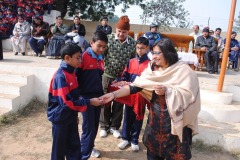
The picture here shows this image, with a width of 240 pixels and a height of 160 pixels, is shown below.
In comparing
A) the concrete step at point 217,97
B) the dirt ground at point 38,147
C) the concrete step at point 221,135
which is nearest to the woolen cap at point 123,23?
the dirt ground at point 38,147

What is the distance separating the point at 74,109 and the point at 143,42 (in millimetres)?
1367

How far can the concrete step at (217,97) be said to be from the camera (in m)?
4.82

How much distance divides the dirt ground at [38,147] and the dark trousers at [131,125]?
20 cm

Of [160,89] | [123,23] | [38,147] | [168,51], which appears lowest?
[38,147]

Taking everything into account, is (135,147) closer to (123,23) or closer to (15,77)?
(123,23)

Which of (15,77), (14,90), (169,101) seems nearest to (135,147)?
(169,101)

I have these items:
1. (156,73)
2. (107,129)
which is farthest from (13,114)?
(156,73)

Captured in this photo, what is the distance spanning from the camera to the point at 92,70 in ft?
9.80

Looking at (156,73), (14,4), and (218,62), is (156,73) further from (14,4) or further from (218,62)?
(14,4)

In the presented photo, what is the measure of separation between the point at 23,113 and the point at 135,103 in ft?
8.72

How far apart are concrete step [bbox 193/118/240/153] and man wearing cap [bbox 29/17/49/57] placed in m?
5.55

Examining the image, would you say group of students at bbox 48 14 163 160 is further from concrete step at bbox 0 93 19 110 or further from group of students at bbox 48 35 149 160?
concrete step at bbox 0 93 19 110

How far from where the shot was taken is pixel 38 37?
7.92 m

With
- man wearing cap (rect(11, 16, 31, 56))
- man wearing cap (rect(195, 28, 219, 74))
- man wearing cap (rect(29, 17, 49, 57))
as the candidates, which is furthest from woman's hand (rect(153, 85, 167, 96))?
man wearing cap (rect(11, 16, 31, 56))
